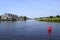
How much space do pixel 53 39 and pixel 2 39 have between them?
9302mm

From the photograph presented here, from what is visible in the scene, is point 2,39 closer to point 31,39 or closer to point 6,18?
point 31,39

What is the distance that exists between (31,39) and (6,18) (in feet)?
580

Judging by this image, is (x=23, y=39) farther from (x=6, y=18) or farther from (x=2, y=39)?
(x=6, y=18)

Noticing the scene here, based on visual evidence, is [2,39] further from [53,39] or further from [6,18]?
[6,18]

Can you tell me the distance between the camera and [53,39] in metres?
26.4

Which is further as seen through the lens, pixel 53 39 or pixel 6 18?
pixel 6 18

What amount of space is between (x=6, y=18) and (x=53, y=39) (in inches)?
6966

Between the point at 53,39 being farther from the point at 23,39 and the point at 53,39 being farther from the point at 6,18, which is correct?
the point at 6,18

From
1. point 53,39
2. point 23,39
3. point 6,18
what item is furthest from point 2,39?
point 6,18

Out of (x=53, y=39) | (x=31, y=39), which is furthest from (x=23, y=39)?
(x=53, y=39)

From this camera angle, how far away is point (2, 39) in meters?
25.9

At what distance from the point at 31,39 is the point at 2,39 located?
5.23 meters

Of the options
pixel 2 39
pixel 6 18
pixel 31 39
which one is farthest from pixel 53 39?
pixel 6 18

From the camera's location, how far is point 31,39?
25891 millimetres
